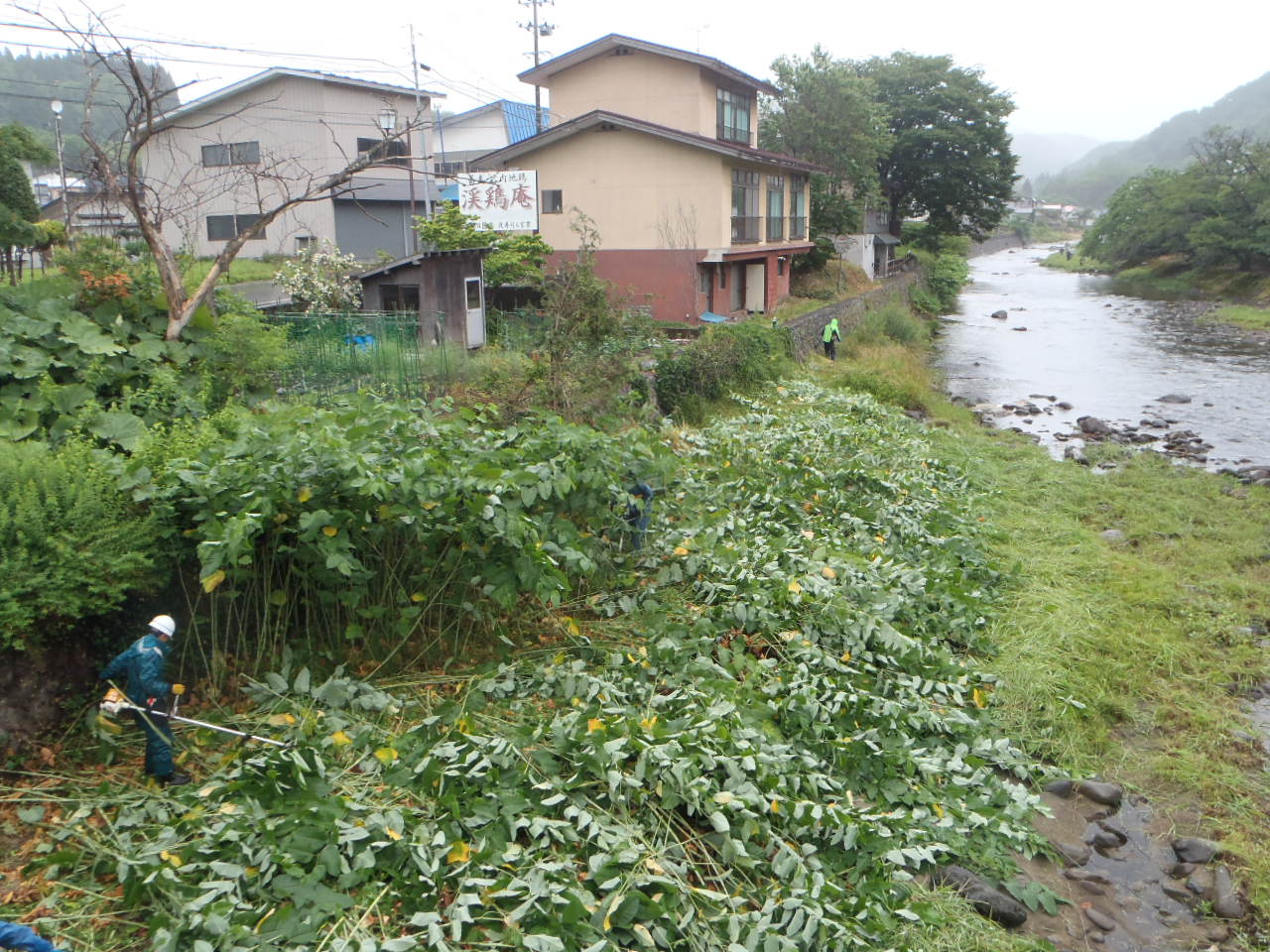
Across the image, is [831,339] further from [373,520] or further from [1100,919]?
[373,520]

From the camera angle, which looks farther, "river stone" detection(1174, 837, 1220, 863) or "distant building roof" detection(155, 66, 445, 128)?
"distant building roof" detection(155, 66, 445, 128)

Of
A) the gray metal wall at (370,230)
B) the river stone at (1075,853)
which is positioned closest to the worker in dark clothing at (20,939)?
the river stone at (1075,853)

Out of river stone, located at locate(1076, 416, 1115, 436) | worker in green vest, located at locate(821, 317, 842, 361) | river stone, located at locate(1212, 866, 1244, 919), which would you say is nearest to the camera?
river stone, located at locate(1212, 866, 1244, 919)

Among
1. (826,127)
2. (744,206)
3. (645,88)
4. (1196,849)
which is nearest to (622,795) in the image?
(1196,849)

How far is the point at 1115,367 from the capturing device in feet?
103

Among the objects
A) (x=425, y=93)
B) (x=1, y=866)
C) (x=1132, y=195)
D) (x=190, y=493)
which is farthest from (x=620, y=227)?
(x=1132, y=195)

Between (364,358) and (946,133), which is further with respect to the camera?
(946,133)

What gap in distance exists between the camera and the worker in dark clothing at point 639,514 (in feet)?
28.8

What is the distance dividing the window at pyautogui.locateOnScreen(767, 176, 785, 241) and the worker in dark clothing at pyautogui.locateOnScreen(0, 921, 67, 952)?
30402 millimetres

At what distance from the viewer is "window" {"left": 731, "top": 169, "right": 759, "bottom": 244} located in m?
27.9

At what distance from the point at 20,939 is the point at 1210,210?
60138 millimetres

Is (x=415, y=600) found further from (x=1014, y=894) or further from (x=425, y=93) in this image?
(x=425, y=93)

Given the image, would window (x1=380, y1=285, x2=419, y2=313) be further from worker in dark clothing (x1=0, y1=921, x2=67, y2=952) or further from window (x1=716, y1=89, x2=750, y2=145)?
worker in dark clothing (x1=0, y1=921, x2=67, y2=952)

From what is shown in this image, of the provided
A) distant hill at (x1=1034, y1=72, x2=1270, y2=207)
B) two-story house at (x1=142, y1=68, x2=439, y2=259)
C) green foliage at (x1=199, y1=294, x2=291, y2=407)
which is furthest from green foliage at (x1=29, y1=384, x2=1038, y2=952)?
distant hill at (x1=1034, y1=72, x2=1270, y2=207)
